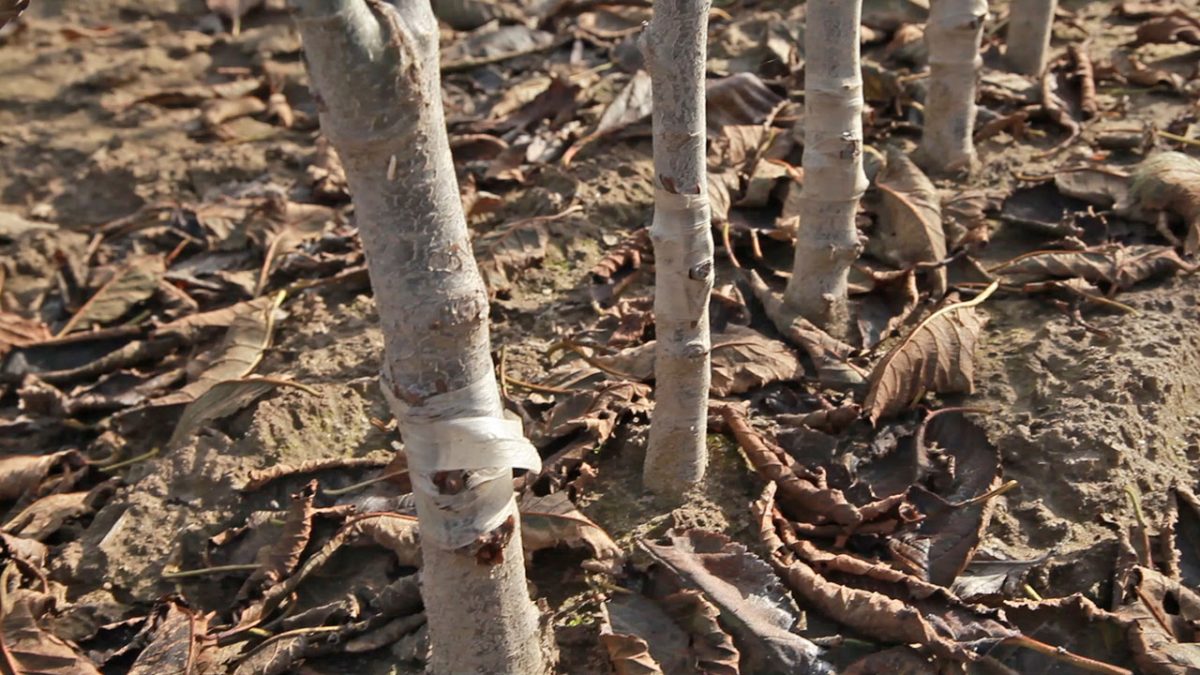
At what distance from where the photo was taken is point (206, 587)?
2592 mm

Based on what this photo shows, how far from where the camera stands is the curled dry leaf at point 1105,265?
2.89 m

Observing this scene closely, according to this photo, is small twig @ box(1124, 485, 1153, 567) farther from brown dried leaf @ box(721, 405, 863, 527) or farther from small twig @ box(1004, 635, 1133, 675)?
brown dried leaf @ box(721, 405, 863, 527)

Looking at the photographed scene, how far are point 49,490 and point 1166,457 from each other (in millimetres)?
2638

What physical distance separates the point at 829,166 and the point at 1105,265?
77 centimetres

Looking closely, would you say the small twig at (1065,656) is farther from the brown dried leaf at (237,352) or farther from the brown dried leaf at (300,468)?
the brown dried leaf at (237,352)

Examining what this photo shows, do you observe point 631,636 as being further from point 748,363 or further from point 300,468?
point 300,468

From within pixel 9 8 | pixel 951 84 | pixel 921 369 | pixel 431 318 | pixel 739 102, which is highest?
pixel 9 8

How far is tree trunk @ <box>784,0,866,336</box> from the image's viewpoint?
263cm

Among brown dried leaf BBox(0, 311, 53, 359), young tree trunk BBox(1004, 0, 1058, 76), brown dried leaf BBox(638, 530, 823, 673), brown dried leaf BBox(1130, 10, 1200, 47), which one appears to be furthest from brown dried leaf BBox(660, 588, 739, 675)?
brown dried leaf BBox(1130, 10, 1200, 47)

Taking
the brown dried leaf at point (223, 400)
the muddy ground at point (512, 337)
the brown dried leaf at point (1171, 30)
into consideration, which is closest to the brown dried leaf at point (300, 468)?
the muddy ground at point (512, 337)

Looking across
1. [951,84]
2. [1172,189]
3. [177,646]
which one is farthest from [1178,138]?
[177,646]

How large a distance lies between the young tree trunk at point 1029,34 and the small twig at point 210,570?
2.88 meters

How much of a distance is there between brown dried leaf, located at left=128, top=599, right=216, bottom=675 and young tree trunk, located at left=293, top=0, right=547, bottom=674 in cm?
61

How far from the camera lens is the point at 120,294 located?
144 inches
